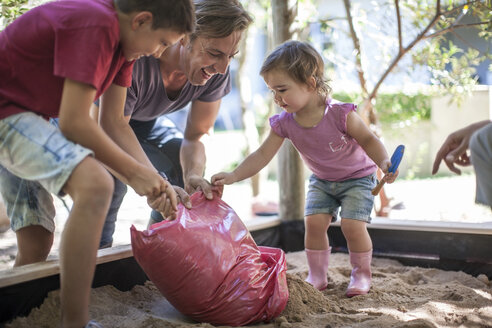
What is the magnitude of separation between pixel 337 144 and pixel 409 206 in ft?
10.4

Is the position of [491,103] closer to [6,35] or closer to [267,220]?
[267,220]

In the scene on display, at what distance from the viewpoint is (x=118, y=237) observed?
4.16 m

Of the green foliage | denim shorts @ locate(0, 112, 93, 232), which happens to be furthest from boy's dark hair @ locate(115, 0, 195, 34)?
the green foliage

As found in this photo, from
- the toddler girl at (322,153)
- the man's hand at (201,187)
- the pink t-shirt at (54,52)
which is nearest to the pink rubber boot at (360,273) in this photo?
the toddler girl at (322,153)

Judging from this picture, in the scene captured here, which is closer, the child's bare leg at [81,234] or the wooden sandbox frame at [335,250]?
the child's bare leg at [81,234]

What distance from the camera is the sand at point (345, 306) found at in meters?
1.96

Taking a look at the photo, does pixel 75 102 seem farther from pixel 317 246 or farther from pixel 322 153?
pixel 317 246

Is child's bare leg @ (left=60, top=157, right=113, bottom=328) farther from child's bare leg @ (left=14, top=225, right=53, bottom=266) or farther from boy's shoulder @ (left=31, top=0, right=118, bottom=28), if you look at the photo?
child's bare leg @ (left=14, top=225, right=53, bottom=266)

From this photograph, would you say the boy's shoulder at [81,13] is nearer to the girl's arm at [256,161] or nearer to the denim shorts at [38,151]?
the denim shorts at [38,151]

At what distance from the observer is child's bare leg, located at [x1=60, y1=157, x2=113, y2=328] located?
160cm

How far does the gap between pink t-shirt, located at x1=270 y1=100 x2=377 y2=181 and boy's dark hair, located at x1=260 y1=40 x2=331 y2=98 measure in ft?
0.57

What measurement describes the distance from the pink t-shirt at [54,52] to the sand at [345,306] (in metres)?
0.78

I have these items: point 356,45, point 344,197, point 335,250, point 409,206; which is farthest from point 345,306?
point 409,206

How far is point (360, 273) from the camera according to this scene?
2.53m
